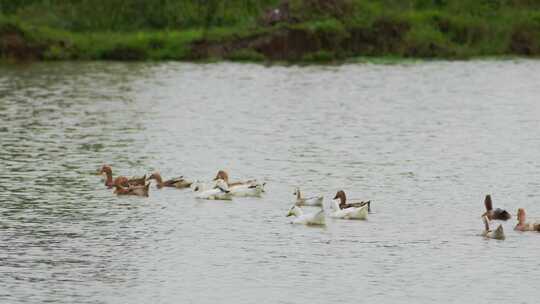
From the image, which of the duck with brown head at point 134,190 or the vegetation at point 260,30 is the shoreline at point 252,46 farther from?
the duck with brown head at point 134,190

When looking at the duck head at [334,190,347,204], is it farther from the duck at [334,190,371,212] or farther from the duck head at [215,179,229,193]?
the duck head at [215,179,229,193]

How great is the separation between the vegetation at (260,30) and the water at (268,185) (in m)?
6.16

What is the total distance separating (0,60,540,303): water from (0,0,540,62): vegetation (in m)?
6.16

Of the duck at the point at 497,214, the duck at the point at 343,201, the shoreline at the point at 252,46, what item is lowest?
the duck at the point at 497,214

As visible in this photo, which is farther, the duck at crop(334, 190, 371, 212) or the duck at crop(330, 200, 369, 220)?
the duck at crop(334, 190, 371, 212)

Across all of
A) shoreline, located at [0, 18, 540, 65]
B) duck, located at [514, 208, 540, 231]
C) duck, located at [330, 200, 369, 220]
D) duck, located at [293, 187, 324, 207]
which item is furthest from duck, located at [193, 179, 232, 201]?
shoreline, located at [0, 18, 540, 65]

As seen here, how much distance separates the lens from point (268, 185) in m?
26.5

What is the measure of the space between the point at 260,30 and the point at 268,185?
30.2m

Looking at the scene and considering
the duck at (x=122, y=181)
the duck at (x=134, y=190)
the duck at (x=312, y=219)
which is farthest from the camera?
the duck at (x=122, y=181)

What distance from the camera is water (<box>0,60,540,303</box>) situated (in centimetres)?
1881

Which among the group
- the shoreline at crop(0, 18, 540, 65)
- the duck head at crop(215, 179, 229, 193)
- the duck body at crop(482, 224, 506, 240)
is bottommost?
the duck body at crop(482, 224, 506, 240)

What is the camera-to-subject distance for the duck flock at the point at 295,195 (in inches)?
870

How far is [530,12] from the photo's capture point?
58.6m

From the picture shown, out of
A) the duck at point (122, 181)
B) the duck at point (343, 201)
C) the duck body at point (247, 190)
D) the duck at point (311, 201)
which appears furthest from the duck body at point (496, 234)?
the duck at point (122, 181)
